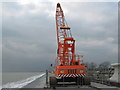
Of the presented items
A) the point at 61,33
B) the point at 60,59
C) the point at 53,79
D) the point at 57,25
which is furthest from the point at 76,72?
the point at 57,25

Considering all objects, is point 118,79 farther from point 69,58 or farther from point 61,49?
point 61,49

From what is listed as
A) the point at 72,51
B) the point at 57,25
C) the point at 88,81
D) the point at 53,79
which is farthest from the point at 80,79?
the point at 57,25

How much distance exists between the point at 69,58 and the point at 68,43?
2080 mm

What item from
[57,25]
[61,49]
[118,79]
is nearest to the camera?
[118,79]

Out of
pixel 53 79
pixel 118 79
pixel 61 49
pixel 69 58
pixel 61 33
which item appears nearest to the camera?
pixel 118 79

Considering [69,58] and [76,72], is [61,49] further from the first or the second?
[76,72]

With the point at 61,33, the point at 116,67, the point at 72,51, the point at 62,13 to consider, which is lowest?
the point at 116,67

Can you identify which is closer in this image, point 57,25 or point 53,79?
point 53,79

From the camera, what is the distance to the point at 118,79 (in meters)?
16.2

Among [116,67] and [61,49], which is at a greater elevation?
[61,49]

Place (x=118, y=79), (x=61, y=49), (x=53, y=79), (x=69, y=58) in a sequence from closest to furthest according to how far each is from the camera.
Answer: (x=118, y=79) → (x=53, y=79) → (x=69, y=58) → (x=61, y=49)

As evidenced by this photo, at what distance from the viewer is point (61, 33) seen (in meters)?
34.9

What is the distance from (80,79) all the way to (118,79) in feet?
18.2

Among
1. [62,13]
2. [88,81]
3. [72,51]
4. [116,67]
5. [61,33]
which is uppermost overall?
[62,13]
